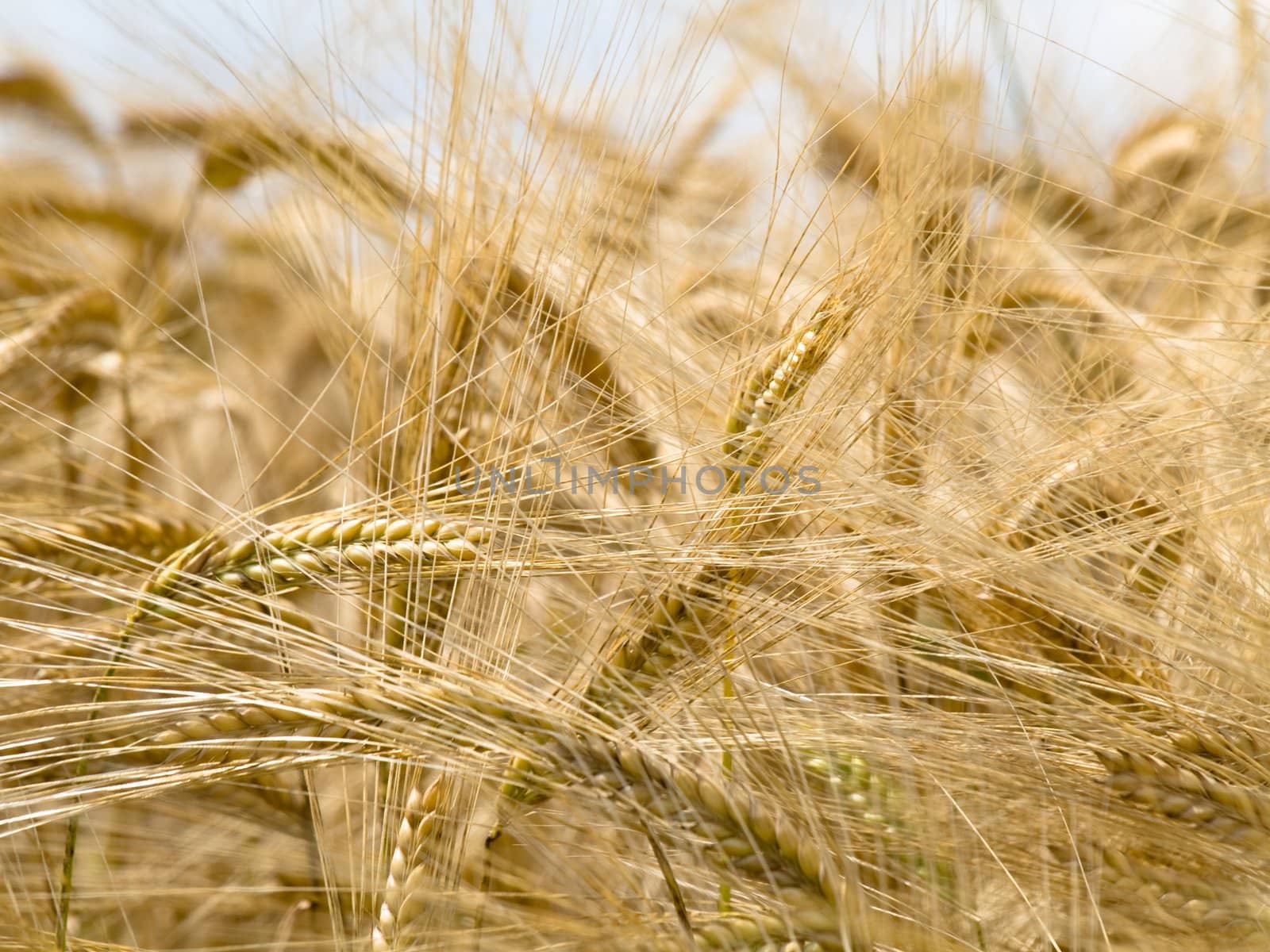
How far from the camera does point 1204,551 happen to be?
451 millimetres

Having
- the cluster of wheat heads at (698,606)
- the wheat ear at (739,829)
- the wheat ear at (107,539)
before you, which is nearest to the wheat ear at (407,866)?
the cluster of wheat heads at (698,606)

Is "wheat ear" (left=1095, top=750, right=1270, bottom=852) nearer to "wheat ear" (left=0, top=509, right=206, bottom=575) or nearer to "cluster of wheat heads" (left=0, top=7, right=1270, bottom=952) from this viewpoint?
"cluster of wheat heads" (left=0, top=7, right=1270, bottom=952)

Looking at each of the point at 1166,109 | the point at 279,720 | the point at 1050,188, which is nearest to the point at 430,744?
the point at 279,720

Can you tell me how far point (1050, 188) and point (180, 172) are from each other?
101 centimetres

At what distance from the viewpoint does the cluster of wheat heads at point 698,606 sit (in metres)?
0.38

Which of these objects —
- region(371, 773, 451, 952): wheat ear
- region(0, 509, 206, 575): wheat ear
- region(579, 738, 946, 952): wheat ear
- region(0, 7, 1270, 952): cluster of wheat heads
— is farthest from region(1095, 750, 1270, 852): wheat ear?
region(0, 509, 206, 575): wheat ear

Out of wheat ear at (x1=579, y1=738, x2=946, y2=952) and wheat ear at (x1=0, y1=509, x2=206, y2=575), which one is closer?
wheat ear at (x1=579, y1=738, x2=946, y2=952)

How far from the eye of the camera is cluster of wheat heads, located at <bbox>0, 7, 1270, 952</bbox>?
1.25ft

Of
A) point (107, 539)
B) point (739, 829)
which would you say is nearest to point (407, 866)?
point (739, 829)

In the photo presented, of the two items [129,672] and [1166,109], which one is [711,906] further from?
[1166,109]

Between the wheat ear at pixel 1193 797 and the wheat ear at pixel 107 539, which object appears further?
the wheat ear at pixel 107 539

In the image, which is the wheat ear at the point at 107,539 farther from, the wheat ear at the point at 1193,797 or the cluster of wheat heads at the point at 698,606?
the wheat ear at the point at 1193,797

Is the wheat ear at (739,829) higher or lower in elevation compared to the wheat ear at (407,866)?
higher

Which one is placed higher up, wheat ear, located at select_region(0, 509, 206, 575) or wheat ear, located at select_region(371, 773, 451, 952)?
wheat ear, located at select_region(0, 509, 206, 575)
